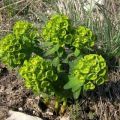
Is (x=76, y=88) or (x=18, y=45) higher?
(x=18, y=45)

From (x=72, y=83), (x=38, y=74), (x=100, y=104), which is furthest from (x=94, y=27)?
(x=38, y=74)

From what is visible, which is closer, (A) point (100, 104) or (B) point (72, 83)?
(B) point (72, 83)

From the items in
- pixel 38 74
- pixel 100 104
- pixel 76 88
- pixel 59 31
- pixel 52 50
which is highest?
pixel 59 31

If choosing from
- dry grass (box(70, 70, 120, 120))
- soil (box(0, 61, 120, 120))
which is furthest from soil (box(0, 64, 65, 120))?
dry grass (box(70, 70, 120, 120))

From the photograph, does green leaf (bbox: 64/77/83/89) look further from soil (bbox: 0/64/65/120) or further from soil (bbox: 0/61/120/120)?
soil (bbox: 0/64/65/120)

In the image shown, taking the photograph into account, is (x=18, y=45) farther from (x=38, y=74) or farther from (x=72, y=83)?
(x=72, y=83)

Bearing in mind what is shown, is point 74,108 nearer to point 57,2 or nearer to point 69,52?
point 69,52

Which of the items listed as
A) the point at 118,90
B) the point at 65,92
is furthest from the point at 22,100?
the point at 118,90

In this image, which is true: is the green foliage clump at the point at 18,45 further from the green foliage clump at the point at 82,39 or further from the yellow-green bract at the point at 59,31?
the green foliage clump at the point at 82,39
